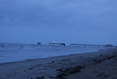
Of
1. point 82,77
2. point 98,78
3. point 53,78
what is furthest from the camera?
point 53,78

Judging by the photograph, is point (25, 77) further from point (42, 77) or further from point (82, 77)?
point (82, 77)

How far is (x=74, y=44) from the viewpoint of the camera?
123438 mm

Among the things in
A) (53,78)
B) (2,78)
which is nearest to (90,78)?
(53,78)

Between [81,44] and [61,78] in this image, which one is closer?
[61,78]

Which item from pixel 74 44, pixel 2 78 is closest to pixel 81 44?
pixel 74 44

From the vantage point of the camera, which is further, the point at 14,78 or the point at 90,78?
the point at 14,78

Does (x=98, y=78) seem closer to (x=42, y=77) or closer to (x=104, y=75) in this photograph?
(x=104, y=75)

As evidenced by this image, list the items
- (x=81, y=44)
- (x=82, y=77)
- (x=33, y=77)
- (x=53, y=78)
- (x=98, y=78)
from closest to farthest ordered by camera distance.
Answer: (x=98, y=78), (x=82, y=77), (x=53, y=78), (x=33, y=77), (x=81, y=44)

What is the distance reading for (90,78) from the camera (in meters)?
6.11

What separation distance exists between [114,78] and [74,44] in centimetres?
11823

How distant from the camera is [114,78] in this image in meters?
5.59

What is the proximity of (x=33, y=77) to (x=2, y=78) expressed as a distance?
1.48 meters

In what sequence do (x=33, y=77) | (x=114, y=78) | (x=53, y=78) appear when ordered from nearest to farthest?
(x=114, y=78) < (x=53, y=78) < (x=33, y=77)

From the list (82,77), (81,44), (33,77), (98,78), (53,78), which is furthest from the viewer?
(81,44)
